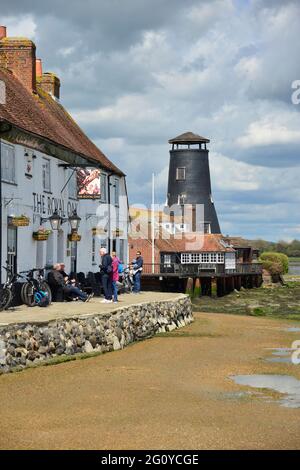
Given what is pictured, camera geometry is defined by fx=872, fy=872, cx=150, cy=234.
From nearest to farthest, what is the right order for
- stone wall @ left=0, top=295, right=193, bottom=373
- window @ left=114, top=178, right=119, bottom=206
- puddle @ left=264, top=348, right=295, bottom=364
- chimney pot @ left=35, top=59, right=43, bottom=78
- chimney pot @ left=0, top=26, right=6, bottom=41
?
stone wall @ left=0, top=295, right=193, bottom=373, puddle @ left=264, top=348, right=295, bottom=364, chimney pot @ left=0, top=26, right=6, bottom=41, chimney pot @ left=35, top=59, right=43, bottom=78, window @ left=114, top=178, right=119, bottom=206

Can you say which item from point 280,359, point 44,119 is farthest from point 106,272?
point 44,119

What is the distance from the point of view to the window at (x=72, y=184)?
33812mm

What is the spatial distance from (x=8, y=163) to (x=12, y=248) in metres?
2.67

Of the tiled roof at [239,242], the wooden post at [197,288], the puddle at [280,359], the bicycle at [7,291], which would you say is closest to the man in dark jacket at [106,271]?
the bicycle at [7,291]

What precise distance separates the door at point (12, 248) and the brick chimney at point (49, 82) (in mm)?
13979

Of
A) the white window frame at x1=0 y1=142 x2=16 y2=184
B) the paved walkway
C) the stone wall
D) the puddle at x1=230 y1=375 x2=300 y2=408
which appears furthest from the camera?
the white window frame at x1=0 y1=142 x2=16 y2=184

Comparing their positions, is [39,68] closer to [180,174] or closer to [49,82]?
[49,82]

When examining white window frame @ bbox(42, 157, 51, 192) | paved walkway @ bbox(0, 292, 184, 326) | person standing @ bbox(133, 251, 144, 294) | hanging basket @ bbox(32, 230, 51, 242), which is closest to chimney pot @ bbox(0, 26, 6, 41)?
white window frame @ bbox(42, 157, 51, 192)

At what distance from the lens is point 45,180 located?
1237 inches

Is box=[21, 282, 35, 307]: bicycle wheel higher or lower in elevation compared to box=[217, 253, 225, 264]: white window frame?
lower

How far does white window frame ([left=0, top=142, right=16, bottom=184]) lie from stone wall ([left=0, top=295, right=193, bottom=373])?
5.58 meters

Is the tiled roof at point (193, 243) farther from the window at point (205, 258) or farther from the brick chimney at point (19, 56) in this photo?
the brick chimney at point (19, 56)

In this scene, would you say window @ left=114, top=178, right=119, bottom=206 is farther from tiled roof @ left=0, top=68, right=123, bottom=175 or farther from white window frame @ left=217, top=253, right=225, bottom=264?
white window frame @ left=217, top=253, right=225, bottom=264

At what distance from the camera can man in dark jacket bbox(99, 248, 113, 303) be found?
2809cm
